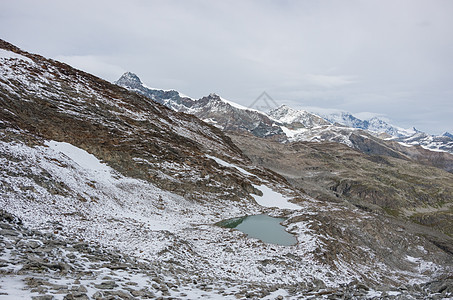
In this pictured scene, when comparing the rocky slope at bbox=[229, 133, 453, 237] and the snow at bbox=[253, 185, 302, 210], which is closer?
the snow at bbox=[253, 185, 302, 210]

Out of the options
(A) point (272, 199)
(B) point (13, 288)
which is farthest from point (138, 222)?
(A) point (272, 199)

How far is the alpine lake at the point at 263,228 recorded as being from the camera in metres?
31.6

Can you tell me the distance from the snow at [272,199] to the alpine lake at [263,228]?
854 cm

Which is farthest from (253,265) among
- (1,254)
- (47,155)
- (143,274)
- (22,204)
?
(47,155)

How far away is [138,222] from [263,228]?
58.7 feet

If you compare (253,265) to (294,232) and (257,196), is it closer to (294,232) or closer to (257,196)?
(294,232)

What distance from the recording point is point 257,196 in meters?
53.4

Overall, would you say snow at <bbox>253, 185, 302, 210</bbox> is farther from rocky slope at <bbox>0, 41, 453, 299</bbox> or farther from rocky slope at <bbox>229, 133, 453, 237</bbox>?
rocky slope at <bbox>229, 133, 453, 237</bbox>

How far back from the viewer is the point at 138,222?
26734 mm

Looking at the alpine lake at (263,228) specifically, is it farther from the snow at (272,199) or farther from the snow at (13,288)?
the snow at (13,288)

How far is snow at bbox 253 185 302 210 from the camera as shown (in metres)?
52.2

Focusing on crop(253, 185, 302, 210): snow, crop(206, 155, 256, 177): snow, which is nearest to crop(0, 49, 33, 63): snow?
crop(206, 155, 256, 177): snow

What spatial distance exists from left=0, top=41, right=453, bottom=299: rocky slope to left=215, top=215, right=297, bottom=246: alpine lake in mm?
1868

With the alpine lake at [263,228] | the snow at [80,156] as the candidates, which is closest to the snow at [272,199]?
the alpine lake at [263,228]
